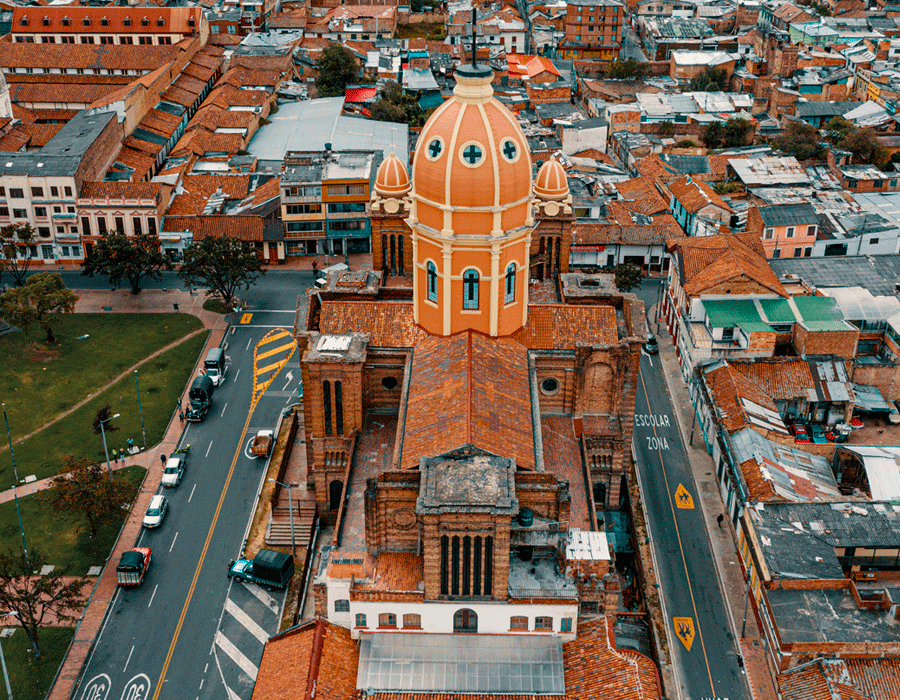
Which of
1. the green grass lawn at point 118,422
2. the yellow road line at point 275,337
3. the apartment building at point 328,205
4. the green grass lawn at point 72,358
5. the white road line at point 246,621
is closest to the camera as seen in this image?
the white road line at point 246,621

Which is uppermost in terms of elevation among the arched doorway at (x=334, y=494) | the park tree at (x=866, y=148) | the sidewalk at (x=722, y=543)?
the park tree at (x=866, y=148)

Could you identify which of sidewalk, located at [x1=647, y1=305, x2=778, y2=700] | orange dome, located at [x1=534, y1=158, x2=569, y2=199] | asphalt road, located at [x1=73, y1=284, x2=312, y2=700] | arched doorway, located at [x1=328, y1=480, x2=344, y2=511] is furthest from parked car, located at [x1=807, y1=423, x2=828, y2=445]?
asphalt road, located at [x1=73, y1=284, x2=312, y2=700]

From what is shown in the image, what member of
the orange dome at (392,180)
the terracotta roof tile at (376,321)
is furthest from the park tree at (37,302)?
the terracotta roof tile at (376,321)

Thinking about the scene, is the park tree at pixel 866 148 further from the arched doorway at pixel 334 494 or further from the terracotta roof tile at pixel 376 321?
the arched doorway at pixel 334 494

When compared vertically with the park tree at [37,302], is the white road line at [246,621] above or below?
below

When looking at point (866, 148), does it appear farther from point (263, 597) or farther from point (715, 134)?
point (263, 597)

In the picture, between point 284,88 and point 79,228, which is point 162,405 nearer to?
point 79,228
